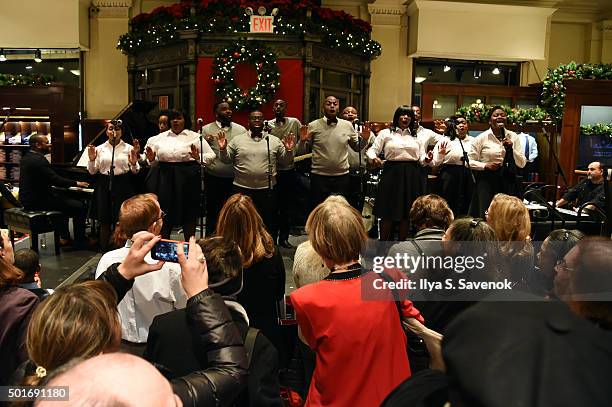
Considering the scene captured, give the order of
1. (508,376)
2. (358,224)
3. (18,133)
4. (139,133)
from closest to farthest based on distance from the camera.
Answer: (508,376), (358,224), (139,133), (18,133)

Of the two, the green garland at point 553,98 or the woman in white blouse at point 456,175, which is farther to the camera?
the green garland at point 553,98

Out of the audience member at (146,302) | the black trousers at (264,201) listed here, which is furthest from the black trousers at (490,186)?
the audience member at (146,302)

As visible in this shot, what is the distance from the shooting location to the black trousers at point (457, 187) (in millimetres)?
6102

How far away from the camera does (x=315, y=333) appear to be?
1730 mm

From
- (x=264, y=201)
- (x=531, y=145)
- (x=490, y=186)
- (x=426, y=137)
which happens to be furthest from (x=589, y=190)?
(x=531, y=145)

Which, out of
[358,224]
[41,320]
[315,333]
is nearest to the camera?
[41,320]

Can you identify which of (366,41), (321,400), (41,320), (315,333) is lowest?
(321,400)

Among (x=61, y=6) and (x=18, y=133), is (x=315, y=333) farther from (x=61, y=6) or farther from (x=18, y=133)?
(x=61, y=6)

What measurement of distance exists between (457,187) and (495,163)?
3.10 ft

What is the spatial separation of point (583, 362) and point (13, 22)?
1155 cm

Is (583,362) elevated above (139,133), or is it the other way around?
(139,133)

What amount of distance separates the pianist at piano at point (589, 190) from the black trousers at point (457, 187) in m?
1.01

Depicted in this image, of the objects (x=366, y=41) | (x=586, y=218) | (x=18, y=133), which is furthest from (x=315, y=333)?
(x=18, y=133)

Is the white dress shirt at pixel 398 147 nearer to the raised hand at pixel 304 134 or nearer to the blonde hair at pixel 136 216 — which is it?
the raised hand at pixel 304 134
